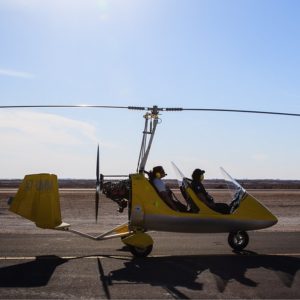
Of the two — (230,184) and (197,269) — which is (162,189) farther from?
(197,269)

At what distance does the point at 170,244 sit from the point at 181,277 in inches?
169

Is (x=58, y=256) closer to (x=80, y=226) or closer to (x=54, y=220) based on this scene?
(x=54, y=220)

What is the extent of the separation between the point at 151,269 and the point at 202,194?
3.05m

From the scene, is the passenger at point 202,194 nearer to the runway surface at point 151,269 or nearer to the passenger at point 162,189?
the passenger at point 162,189

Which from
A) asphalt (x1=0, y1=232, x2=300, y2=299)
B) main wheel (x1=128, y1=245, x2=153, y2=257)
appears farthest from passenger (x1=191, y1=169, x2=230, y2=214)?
main wheel (x1=128, y1=245, x2=153, y2=257)

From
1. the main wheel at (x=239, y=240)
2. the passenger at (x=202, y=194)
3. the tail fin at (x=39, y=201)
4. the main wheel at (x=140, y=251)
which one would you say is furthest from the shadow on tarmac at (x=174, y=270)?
the passenger at (x=202, y=194)

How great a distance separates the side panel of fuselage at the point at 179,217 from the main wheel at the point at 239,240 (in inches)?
10.6

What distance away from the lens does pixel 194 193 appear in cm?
1217

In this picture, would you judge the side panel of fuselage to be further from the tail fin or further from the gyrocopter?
the tail fin

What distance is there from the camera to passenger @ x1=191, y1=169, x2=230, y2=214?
1220 cm

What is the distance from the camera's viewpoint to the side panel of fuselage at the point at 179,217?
1184 cm

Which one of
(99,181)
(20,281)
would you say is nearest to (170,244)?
(99,181)

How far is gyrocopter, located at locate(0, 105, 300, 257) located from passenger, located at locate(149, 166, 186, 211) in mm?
103

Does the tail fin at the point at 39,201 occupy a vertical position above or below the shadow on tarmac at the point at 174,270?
above
